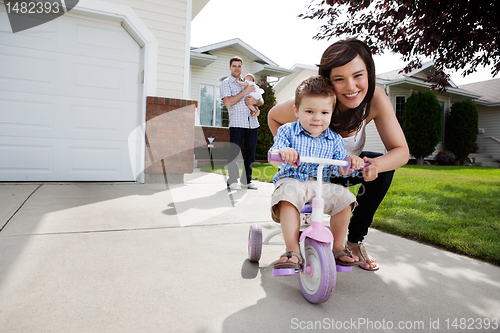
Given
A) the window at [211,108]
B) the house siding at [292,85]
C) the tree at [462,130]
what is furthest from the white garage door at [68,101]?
the tree at [462,130]

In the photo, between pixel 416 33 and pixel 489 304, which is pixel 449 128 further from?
pixel 489 304

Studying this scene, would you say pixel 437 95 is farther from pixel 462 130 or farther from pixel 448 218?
pixel 448 218

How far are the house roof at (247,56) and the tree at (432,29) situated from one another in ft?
23.7

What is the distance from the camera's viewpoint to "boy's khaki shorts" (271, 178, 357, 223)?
1555mm

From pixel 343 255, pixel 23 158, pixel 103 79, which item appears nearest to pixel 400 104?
pixel 103 79

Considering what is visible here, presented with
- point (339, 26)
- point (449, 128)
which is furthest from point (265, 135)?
point (449, 128)

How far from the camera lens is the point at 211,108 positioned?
13.0 metres

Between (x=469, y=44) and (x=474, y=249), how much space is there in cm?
380

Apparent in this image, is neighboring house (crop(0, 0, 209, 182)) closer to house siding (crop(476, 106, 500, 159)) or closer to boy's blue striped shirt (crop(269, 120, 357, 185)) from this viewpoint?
boy's blue striped shirt (crop(269, 120, 357, 185))

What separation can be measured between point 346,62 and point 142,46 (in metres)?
4.20

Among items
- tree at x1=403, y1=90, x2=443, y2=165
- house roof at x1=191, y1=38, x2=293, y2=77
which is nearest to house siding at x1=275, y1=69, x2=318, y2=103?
house roof at x1=191, y1=38, x2=293, y2=77

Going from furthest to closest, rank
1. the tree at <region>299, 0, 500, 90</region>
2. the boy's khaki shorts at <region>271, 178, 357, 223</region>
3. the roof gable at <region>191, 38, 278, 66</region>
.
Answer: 1. the roof gable at <region>191, 38, 278, 66</region>
2. the tree at <region>299, 0, 500, 90</region>
3. the boy's khaki shorts at <region>271, 178, 357, 223</region>

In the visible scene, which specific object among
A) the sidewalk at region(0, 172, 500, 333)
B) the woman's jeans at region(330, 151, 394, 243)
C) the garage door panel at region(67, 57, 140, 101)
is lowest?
the sidewalk at region(0, 172, 500, 333)

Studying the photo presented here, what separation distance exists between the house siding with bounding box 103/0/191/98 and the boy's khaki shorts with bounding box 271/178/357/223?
4035 millimetres
